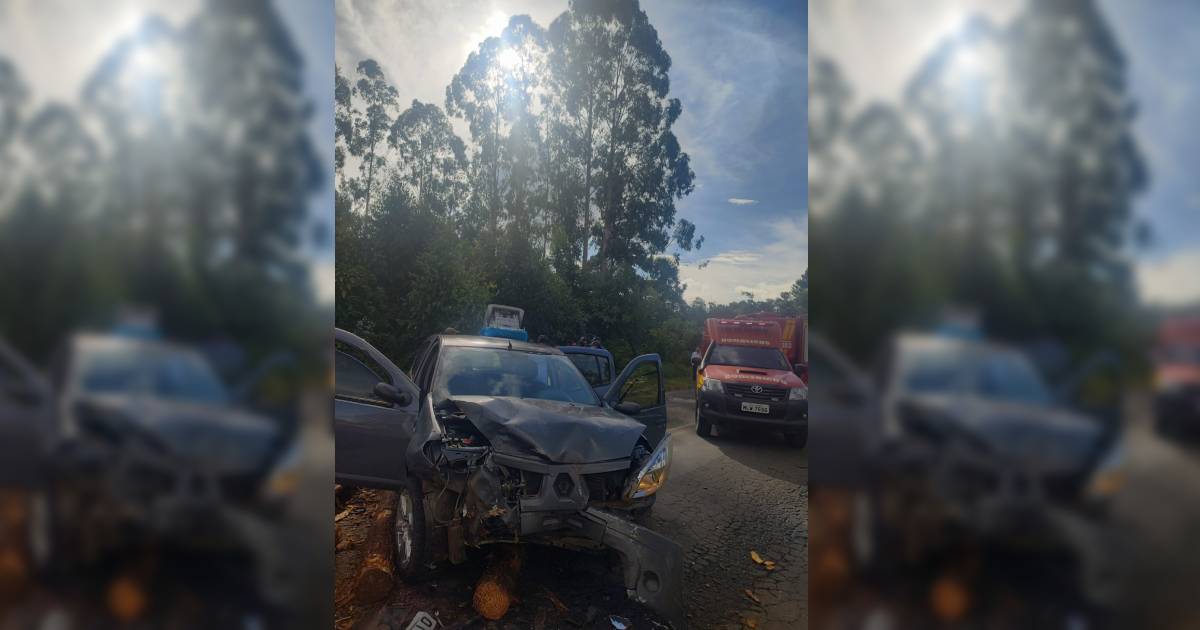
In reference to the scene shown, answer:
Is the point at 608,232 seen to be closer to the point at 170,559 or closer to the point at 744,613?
the point at 744,613

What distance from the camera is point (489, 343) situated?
149 inches

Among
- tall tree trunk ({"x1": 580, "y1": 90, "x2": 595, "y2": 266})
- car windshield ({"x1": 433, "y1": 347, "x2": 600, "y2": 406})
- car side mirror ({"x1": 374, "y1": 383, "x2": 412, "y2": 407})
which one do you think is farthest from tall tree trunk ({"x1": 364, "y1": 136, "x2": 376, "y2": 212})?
tall tree trunk ({"x1": 580, "y1": 90, "x2": 595, "y2": 266})

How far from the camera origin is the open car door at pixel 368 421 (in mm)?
3327

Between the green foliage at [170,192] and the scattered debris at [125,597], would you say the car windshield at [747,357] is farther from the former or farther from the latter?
the scattered debris at [125,597]

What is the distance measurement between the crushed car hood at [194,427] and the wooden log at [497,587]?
5.95ft

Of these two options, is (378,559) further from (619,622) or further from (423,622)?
(619,622)

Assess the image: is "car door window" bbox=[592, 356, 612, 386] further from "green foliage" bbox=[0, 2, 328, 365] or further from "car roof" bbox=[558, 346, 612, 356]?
"green foliage" bbox=[0, 2, 328, 365]

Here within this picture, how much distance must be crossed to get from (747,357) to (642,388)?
96 centimetres

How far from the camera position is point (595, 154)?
3959mm

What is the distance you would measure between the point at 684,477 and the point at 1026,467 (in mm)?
2751

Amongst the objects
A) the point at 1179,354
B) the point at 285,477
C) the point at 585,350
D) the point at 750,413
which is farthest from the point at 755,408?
the point at 285,477

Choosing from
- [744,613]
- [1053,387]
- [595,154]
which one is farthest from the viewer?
[595,154]

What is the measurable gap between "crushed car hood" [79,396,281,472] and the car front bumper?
11.4 ft

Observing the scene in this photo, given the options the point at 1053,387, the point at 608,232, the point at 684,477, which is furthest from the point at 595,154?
the point at 1053,387
